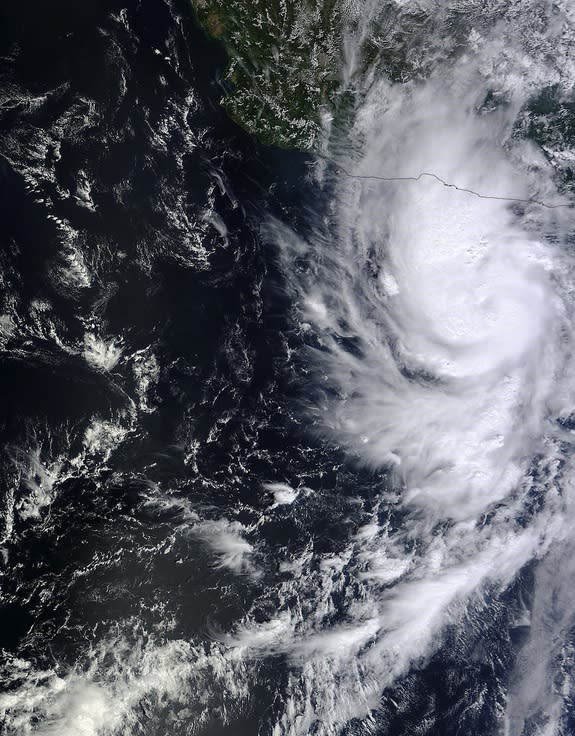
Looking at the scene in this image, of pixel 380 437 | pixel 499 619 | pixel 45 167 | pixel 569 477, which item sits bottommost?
pixel 499 619

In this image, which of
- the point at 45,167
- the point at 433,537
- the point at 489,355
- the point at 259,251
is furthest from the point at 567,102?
the point at 45,167

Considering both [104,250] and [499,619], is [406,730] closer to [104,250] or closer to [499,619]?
[499,619]

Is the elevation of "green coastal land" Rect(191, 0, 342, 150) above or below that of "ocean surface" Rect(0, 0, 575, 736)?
above

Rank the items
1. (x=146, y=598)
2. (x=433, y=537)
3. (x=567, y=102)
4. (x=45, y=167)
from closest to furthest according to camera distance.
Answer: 1. (x=45, y=167)
2. (x=146, y=598)
3. (x=567, y=102)
4. (x=433, y=537)

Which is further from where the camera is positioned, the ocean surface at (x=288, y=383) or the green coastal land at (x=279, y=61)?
the green coastal land at (x=279, y=61)

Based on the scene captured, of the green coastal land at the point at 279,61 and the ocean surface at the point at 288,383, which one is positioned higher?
the green coastal land at the point at 279,61

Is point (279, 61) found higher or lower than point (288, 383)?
higher

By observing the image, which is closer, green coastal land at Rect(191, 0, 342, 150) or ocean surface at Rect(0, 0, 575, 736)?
ocean surface at Rect(0, 0, 575, 736)

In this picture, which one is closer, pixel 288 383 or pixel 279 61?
pixel 279 61
